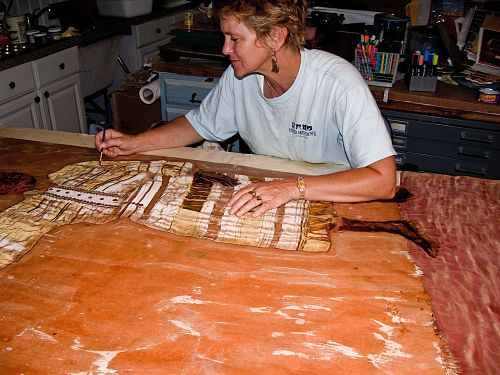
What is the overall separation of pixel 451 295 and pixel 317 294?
0.87ft

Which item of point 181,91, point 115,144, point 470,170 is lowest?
point 470,170

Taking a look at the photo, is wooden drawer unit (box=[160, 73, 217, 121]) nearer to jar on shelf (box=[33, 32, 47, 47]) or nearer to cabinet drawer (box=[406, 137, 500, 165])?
jar on shelf (box=[33, 32, 47, 47])

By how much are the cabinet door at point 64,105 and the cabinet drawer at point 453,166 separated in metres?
2.18

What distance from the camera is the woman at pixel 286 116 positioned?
1.31 metres

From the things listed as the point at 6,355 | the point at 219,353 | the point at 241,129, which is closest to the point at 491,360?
the point at 219,353

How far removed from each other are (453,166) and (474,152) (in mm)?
116

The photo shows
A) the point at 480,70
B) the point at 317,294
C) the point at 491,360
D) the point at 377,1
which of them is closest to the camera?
the point at 491,360

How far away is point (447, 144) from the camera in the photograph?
91.7 inches

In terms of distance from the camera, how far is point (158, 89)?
2.72m

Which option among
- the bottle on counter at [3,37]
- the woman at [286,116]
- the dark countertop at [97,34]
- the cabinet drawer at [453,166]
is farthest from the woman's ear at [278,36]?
the bottle on counter at [3,37]

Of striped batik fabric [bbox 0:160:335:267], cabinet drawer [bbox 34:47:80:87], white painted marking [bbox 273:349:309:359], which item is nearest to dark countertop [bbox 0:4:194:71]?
cabinet drawer [bbox 34:47:80:87]

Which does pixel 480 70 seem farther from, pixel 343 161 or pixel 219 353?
pixel 219 353

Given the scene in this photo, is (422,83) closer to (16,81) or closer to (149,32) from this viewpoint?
(16,81)

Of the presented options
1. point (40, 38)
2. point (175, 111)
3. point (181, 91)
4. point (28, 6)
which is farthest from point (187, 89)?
point (28, 6)
